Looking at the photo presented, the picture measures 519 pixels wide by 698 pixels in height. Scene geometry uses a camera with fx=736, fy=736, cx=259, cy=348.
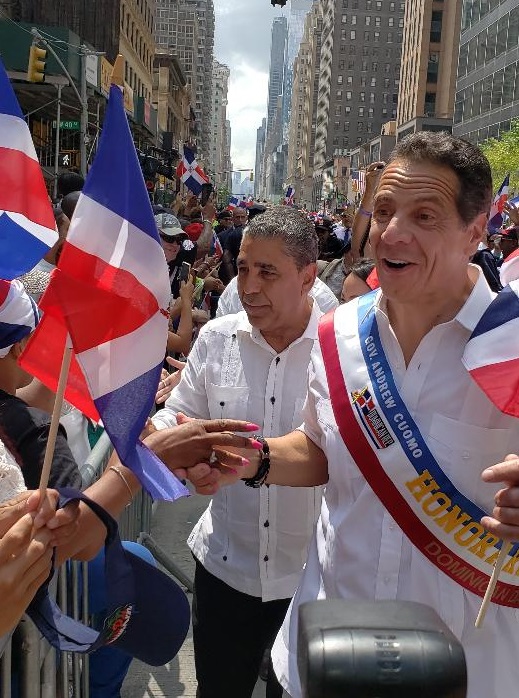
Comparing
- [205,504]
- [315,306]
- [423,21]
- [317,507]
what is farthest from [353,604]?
[423,21]

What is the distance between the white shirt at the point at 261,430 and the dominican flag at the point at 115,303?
764 millimetres

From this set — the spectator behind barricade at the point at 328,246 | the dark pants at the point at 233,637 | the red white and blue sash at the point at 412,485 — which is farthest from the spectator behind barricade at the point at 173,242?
the red white and blue sash at the point at 412,485

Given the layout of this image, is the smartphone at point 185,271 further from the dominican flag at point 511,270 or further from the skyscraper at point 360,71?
the skyscraper at point 360,71

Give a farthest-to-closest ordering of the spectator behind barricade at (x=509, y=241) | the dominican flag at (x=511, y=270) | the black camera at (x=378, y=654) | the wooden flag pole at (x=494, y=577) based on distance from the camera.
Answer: the spectator behind barricade at (x=509, y=241) < the dominican flag at (x=511, y=270) < the wooden flag pole at (x=494, y=577) < the black camera at (x=378, y=654)

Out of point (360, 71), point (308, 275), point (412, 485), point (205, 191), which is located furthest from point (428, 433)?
point (360, 71)

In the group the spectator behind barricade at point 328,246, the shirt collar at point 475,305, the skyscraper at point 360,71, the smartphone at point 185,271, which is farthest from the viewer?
the skyscraper at point 360,71

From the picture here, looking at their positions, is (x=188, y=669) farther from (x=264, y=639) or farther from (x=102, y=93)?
(x=102, y=93)

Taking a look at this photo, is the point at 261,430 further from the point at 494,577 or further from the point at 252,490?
the point at 494,577

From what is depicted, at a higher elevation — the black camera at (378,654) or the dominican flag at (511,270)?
the dominican flag at (511,270)

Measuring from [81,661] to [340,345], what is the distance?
1.75 meters

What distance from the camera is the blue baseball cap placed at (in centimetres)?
188

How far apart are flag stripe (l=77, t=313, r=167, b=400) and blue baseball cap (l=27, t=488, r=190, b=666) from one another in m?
0.30

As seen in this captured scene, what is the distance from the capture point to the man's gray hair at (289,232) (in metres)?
3.05

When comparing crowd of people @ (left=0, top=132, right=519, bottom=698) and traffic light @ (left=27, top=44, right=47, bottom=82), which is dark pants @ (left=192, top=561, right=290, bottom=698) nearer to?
crowd of people @ (left=0, top=132, right=519, bottom=698)
